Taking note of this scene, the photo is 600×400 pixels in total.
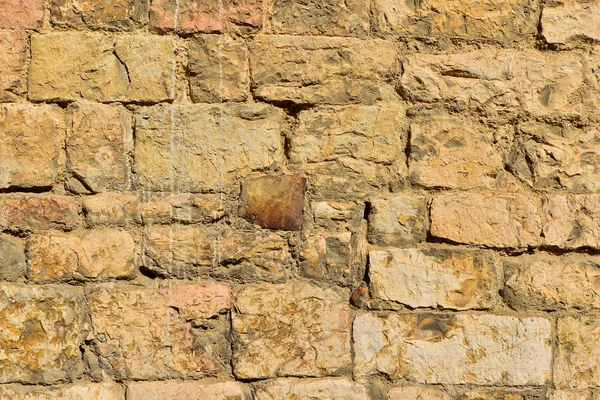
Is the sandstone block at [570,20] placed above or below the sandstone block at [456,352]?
above

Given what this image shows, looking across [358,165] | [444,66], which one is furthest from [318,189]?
[444,66]

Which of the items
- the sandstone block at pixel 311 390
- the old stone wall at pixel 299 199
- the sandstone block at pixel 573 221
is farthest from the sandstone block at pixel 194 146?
→ the sandstone block at pixel 573 221

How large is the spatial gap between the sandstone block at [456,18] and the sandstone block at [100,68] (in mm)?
752

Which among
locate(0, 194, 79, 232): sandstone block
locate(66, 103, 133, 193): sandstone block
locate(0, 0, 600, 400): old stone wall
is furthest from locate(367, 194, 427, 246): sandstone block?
locate(0, 194, 79, 232): sandstone block

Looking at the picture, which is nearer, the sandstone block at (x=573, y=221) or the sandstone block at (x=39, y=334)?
the sandstone block at (x=39, y=334)

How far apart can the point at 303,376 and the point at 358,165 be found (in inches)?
28.8

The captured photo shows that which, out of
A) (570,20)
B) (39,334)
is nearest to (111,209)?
(39,334)

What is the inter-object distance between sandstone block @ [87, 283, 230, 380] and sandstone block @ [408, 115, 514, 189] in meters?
0.80

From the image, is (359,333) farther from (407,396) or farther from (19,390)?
(19,390)

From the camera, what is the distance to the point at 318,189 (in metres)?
2.17

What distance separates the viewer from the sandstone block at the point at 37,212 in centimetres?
210

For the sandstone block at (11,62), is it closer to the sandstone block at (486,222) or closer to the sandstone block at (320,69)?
the sandstone block at (320,69)

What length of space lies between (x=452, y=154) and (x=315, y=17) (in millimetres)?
658

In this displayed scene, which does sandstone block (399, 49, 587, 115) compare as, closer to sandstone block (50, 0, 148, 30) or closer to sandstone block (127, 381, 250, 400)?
sandstone block (50, 0, 148, 30)
